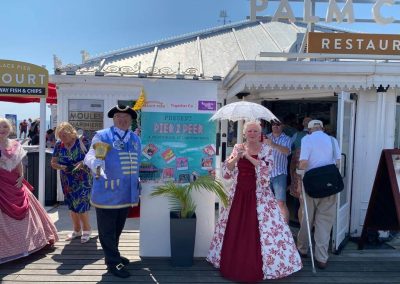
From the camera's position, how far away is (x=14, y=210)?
4168 millimetres

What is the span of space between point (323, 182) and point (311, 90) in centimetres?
175

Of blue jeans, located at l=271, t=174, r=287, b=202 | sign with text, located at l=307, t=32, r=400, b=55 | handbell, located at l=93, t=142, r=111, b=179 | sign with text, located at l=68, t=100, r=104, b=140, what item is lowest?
blue jeans, located at l=271, t=174, r=287, b=202

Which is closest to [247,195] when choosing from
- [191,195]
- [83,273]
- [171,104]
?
[191,195]

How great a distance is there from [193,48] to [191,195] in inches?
251

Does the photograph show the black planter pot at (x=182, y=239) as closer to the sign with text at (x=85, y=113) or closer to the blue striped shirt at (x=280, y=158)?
the blue striped shirt at (x=280, y=158)

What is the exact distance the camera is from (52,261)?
4320mm

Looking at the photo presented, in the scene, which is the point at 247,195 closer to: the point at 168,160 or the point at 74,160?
the point at 168,160

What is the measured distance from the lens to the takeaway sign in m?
5.26

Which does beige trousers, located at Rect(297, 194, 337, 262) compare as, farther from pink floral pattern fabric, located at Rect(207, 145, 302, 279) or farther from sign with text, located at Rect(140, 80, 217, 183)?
sign with text, located at Rect(140, 80, 217, 183)

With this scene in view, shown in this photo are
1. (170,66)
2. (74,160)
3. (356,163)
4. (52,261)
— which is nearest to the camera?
(52,261)

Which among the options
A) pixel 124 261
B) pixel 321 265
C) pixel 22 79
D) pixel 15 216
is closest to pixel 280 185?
pixel 321 265

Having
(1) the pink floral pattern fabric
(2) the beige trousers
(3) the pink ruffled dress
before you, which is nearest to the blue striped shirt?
(2) the beige trousers

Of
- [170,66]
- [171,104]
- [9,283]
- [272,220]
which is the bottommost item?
[9,283]

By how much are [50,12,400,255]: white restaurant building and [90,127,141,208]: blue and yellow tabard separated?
0.66m
